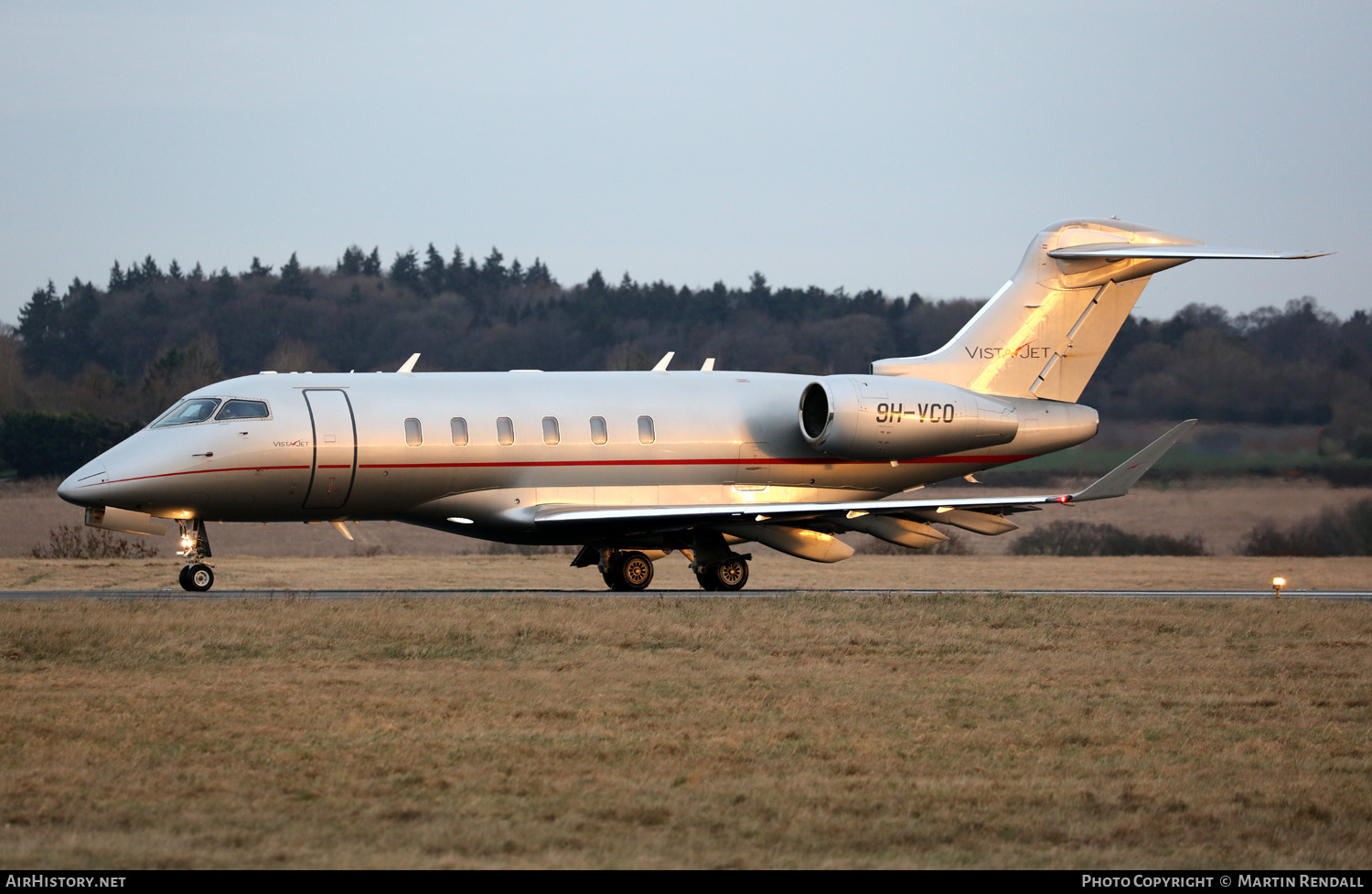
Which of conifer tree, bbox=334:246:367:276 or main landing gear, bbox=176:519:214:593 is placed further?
conifer tree, bbox=334:246:367:276

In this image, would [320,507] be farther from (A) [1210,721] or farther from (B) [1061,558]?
(B) [1061,558]

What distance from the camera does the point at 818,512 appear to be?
864 inches

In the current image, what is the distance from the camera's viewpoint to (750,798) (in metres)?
9.09

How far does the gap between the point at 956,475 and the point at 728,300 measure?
2113 inches

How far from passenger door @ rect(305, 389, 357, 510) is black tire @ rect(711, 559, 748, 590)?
18.7 ft

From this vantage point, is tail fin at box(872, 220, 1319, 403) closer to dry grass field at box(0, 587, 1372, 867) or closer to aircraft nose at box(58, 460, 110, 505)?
dry grass field at box(0, 587, 1372, 867)

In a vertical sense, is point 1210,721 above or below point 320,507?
below

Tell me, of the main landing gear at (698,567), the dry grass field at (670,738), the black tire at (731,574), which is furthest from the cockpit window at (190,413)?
the black tire at (731,574)

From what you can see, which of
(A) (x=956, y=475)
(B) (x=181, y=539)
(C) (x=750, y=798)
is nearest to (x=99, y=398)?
(B) (x=181, y=539)

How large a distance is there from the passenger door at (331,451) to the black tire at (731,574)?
5.71 meters

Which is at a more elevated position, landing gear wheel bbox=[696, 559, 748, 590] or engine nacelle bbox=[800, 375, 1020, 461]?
engine nacelle bbox=[800, 375, 1020, 461]

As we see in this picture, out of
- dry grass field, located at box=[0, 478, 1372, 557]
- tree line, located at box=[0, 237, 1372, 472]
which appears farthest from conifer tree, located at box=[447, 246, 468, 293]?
dry grass field, located at box=[0, 478, 1372, 557]

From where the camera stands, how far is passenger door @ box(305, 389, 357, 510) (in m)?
21.6

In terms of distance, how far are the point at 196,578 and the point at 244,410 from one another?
2.44m
